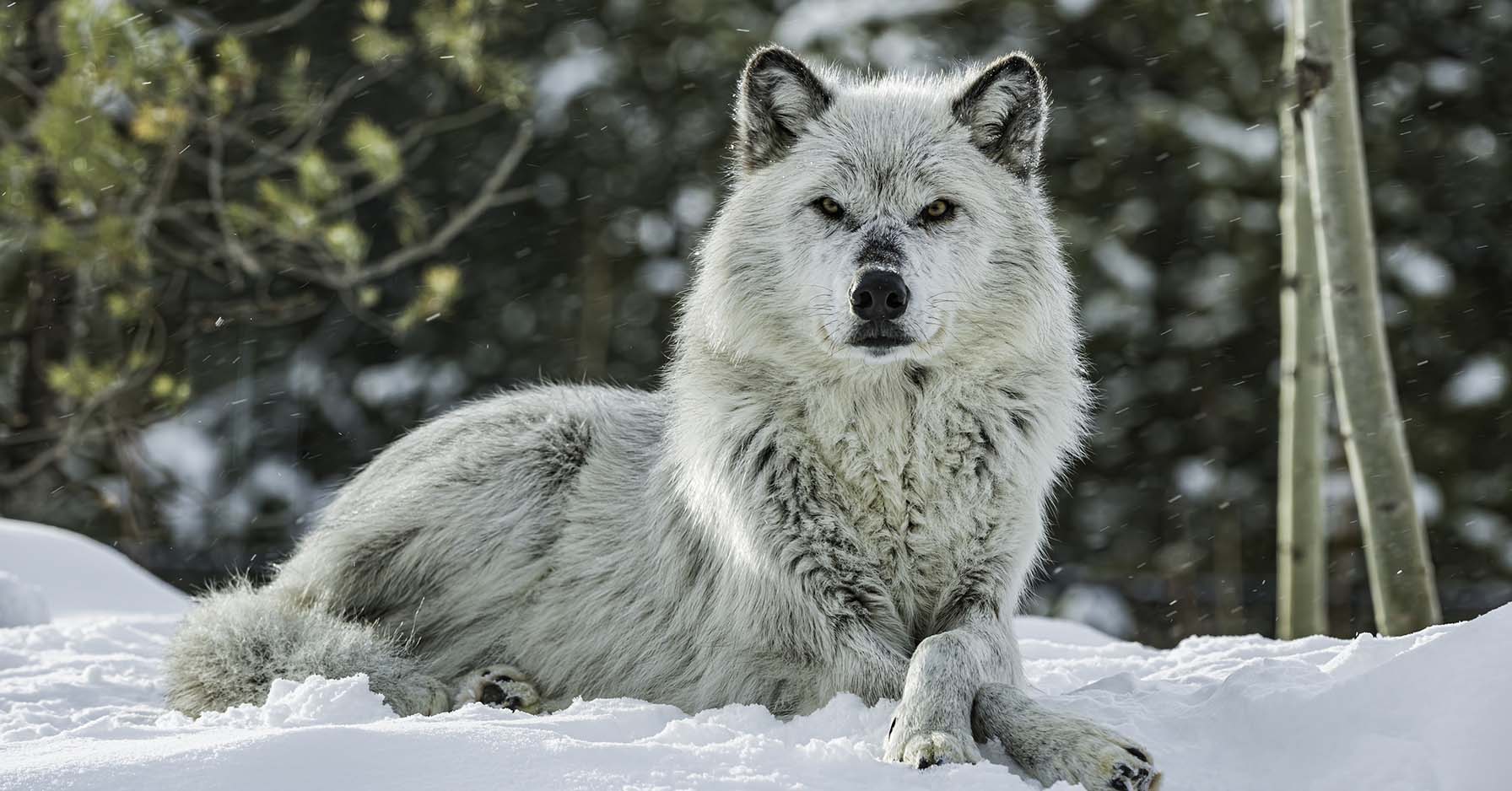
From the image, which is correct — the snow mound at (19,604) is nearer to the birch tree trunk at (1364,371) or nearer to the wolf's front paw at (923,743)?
the wolf's front paw at (923,743)

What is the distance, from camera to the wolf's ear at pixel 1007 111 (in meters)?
3.71

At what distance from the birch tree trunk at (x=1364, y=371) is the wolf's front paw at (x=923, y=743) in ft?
7.96

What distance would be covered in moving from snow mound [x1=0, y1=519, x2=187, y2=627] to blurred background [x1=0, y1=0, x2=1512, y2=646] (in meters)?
2.17

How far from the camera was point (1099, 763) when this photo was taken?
248 centimetres

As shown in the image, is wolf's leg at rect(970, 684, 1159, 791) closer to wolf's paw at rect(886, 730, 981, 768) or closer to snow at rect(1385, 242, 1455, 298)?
wolf's paw at rect(886, 730, 981, 768)

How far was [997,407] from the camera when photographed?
135 inches

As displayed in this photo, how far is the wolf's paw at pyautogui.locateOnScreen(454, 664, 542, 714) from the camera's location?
367 centimetres

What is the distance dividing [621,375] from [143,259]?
20.3 ft

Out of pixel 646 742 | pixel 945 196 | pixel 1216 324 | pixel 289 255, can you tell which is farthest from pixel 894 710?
pixel 1216 324

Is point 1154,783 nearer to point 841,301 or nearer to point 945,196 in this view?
point 841,301

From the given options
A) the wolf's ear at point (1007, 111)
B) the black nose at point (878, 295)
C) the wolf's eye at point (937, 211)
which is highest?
the wolf's ear at point (1007, 111)

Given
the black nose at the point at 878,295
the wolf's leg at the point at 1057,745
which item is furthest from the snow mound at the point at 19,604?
the wolf's leg at the point at 1057,745

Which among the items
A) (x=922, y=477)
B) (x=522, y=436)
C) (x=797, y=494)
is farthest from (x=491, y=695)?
(x=922, y=477)

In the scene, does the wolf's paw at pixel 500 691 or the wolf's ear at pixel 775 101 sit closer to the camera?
the wolf's paw at pixel 500 691
